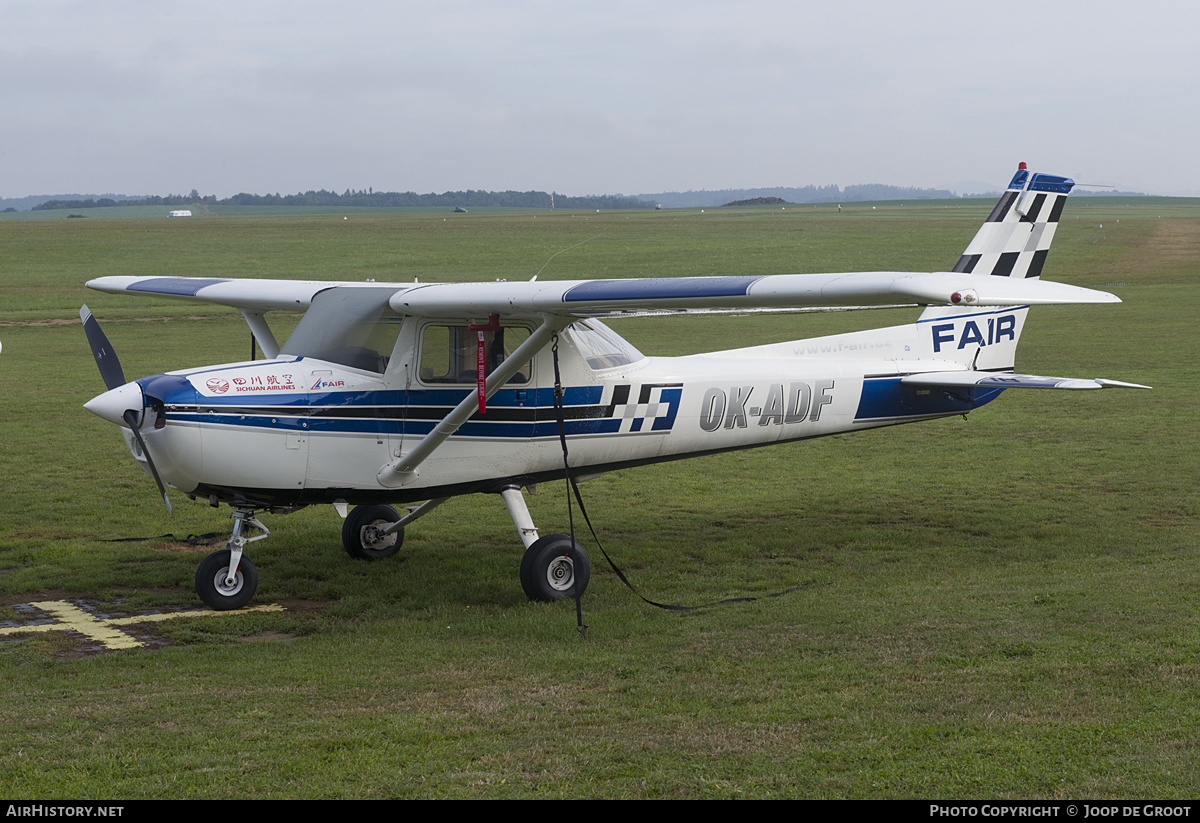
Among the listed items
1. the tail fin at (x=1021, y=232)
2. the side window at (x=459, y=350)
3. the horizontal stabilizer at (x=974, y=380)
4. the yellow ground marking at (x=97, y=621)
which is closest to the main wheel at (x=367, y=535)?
the yellow ground marking at (x=97, y=621)

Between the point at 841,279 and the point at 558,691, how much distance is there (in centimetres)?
296

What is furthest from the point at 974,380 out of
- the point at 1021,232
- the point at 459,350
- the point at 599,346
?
the point at 459,350

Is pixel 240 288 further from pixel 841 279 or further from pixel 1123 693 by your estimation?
pixel 1123 693

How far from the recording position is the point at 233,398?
8617 millimetres

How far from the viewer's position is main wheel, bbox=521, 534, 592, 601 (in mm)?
9281

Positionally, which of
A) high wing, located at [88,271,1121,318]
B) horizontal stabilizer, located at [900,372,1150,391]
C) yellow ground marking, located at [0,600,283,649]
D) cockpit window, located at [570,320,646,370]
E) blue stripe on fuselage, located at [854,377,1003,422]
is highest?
high wing, located at [88,271,1121,318]

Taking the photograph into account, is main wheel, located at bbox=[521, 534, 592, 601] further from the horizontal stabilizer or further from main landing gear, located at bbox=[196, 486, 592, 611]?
the horizontal stabilizer

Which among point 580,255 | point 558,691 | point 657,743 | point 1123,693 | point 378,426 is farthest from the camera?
point 580,255

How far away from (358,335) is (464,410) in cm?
108

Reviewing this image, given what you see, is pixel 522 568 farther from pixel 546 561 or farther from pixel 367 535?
pixel 367 535

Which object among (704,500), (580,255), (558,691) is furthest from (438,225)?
(558,691)

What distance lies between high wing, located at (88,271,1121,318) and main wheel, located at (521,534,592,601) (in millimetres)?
1892

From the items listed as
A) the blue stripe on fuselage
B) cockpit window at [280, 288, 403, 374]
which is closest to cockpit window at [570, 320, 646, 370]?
cockpit window at [280, 288, 403, 374]

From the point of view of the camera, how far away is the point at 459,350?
938 centimetres
